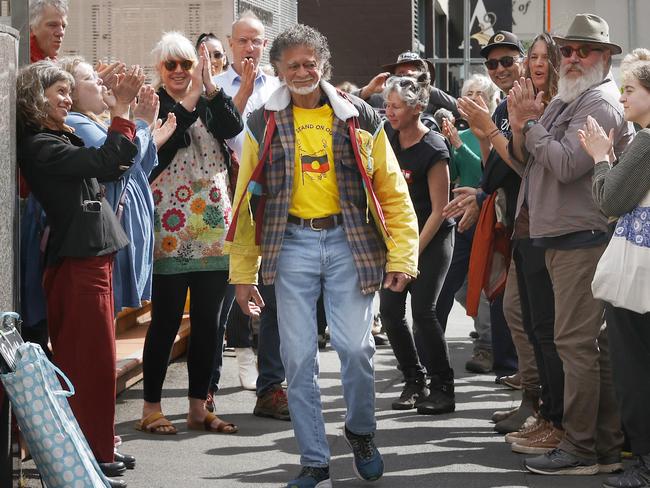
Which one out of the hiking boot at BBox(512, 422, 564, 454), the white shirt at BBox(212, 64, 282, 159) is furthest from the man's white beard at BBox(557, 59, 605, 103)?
the white shirt at BBox(212, 64, 282, 159)

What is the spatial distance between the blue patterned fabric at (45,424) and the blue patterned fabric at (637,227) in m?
2.45

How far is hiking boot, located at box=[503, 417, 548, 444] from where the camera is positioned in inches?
259

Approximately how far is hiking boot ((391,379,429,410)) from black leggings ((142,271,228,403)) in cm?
137

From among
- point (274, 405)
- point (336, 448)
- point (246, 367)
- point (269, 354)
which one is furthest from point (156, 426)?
point (246, 367)

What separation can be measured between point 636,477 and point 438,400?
2.13 m

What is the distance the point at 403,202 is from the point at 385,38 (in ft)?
56.9

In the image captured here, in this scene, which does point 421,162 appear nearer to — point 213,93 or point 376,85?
point 213,93

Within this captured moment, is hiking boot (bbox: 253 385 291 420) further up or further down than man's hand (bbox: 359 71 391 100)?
further down

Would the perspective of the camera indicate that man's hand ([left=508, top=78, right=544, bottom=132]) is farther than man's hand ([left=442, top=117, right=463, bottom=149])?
No

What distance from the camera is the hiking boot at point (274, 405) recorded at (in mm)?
7363

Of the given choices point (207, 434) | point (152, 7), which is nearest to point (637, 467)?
point (207, 434)

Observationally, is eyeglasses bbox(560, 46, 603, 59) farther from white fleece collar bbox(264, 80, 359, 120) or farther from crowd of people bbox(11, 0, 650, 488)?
white fleece collar bbox(264, 80, 359, 120)

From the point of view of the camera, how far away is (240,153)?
7422 mm

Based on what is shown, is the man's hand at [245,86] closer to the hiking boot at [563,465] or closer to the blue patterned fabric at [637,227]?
the blue patterned fabric at [637,227]
